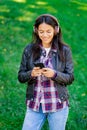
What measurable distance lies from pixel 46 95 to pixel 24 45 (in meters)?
4.60

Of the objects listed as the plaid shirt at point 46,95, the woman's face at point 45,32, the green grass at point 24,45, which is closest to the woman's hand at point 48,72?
the plaid shirt at point 46,95

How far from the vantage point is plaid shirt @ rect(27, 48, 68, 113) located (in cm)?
451

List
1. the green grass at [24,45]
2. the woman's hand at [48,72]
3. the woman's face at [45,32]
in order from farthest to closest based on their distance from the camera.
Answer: the green grass at [24,45]
the woman's face at [45,32]
the woman's hand at [48,72]

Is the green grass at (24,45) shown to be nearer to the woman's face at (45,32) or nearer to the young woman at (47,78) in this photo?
the young woman at (47,78)

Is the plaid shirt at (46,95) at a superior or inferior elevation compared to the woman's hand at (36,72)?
inferior

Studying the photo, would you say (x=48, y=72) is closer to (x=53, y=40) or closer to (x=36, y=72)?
(x=36, y=72)

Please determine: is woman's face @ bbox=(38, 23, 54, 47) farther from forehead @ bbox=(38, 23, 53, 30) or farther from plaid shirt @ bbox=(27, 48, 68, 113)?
plaid shirt @ bbox=(27, 48, 68, 113)

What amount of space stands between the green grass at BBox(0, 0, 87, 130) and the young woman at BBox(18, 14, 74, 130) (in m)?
→ 1.55

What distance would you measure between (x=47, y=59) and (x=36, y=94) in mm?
399

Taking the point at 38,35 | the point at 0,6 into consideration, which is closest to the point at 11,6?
the point at 0,6

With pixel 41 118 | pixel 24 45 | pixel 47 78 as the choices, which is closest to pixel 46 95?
pixel 47 78

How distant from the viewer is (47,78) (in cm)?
454

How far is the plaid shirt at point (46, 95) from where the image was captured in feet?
14.8

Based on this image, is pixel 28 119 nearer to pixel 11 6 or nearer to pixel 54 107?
pixel 54 107
